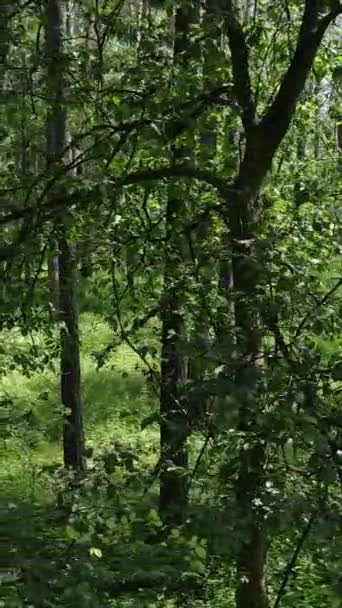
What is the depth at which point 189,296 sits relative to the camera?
366cm

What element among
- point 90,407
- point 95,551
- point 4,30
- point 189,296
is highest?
point 4,30

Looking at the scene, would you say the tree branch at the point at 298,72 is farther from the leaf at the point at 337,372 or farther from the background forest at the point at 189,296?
the leaf at the point at 337,372

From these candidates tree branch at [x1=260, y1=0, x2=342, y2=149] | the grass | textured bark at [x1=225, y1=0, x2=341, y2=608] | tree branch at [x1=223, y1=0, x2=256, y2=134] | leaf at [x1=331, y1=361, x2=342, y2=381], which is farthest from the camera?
the grass

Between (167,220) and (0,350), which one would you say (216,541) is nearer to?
(0,350)

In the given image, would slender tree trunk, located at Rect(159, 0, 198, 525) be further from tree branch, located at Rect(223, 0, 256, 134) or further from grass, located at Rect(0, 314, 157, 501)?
grass, located at Rect(0, 314, 157, 501)

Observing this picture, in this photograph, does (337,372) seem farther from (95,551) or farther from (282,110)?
(282,110)

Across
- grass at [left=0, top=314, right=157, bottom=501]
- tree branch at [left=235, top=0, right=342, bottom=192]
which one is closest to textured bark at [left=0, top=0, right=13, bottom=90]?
tree branch at [left=235, top=0, right=342, bottom=192]

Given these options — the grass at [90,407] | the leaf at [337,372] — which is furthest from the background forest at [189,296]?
the grass at [90,407]

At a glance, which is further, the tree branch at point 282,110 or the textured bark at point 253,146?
the tree branch at point 282,110

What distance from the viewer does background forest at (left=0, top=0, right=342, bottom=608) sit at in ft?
8.45

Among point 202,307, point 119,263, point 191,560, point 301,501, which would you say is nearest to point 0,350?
point 119,263

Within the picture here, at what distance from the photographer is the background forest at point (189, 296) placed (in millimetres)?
2576

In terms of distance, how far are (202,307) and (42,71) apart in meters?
2.09

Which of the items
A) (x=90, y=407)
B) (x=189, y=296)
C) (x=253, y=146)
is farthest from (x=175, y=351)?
(x=90, y=407)
